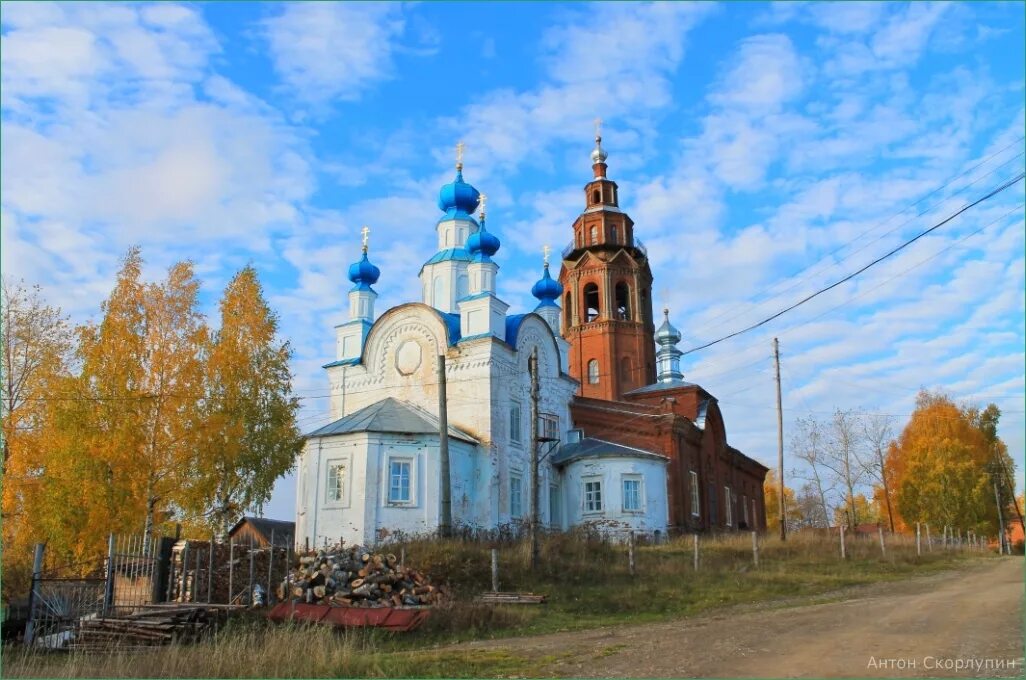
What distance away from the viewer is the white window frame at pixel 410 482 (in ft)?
76.4

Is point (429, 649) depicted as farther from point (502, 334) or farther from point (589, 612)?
point (502, 334)

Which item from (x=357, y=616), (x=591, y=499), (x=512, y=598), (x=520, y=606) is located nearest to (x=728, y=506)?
(x=591, y=499)

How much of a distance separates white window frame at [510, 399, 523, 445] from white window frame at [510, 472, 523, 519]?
1.12m

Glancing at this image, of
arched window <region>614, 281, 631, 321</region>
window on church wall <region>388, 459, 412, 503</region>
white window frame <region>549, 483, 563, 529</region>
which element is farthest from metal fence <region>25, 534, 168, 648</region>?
arched window <region>614, 281, 631, 321</region>

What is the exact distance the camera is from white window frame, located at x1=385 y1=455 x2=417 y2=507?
2330 cm

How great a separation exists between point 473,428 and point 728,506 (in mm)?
16433

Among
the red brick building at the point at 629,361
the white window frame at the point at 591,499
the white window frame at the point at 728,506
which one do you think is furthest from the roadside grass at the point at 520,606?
the white window frame at the point at 728,506

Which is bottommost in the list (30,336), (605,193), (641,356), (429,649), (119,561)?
(429,649)

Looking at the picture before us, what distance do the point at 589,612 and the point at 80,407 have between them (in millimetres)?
12017

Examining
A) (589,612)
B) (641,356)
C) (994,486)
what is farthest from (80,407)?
(994,486)

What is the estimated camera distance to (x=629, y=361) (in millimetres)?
38562

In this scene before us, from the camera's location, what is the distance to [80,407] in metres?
18.7

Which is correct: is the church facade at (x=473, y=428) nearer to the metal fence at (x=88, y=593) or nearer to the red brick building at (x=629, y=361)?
the red brick building at (x=629, y=361)

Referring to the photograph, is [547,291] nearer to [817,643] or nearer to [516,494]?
[516,494]
